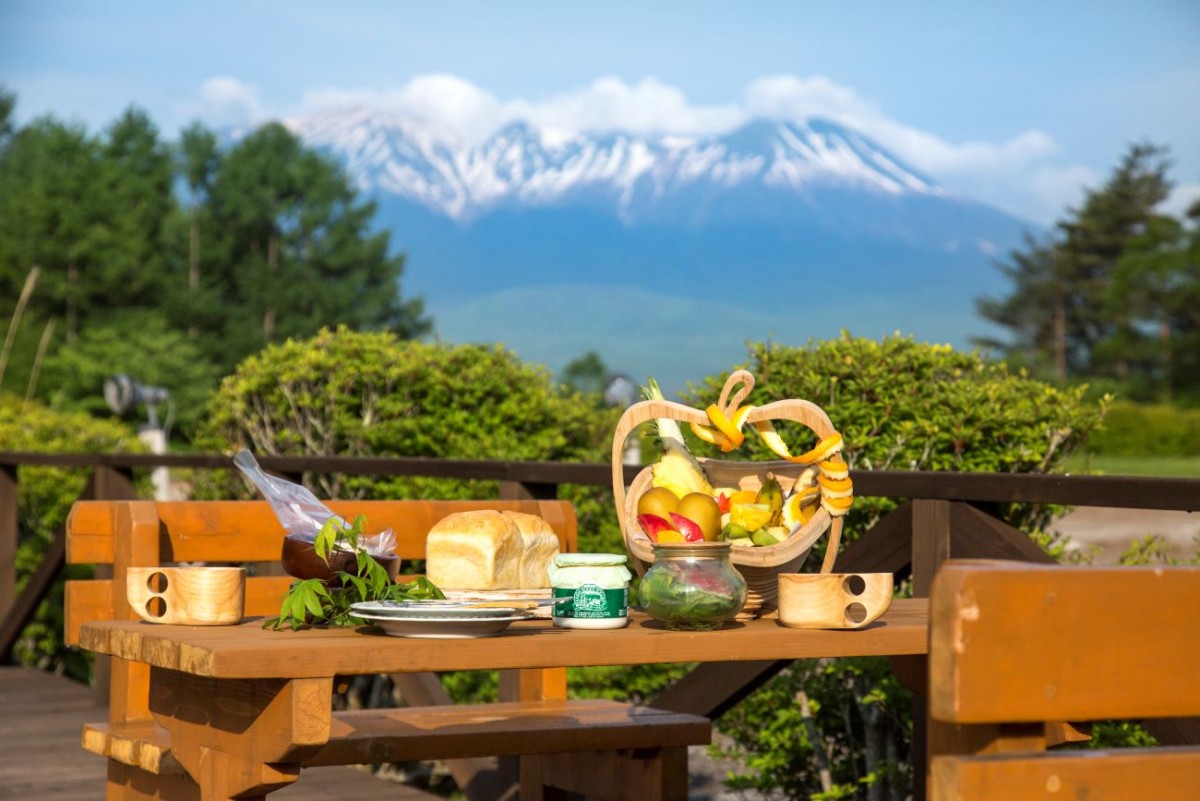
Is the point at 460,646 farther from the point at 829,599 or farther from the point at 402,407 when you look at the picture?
the point at 402,407

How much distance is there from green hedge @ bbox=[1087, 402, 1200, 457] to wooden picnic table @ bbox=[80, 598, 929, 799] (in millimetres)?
35626

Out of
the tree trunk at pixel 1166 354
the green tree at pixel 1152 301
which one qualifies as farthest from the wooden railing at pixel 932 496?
the green tree at pixel 1152 301

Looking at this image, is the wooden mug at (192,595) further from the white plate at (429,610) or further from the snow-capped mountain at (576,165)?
the snow-capped mountain at (576,165)

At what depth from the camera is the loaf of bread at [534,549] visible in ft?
8.38

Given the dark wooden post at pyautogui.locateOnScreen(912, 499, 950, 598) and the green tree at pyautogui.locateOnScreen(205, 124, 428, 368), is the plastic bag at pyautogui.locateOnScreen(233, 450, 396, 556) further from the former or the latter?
the green tree at pyautogui.locateOnScreen(205, 124, 428, 368)

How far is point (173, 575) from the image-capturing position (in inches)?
85.8

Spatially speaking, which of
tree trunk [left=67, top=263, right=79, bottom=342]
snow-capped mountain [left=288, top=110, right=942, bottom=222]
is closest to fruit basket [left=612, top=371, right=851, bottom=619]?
tree trunk [left=67, top=263, right=79, bottom=342]

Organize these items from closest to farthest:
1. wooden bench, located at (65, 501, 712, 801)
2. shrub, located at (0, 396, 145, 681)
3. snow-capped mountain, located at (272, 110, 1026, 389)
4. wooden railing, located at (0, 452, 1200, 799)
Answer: wooden railing, located at (0, 452, 1200, 799), wooden bench, located at (65, 501, 712, 801), shrub, located at (0, 396, 145, 681), snow-capped mountain, located at (272, 110, 1026, 389)

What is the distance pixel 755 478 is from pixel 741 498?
19 cm

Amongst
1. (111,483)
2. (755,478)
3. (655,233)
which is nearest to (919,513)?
(755,478)

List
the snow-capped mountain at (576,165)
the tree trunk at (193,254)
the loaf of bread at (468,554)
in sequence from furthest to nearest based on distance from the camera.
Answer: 1. the snow-capped mountain at (576,165)
2. the tree trunk at (193,254)
3. the loaf of bread at (468,554)

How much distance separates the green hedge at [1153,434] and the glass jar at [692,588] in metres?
35.6

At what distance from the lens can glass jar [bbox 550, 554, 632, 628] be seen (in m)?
2.12

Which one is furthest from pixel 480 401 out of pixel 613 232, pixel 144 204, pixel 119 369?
pixel 613 232
